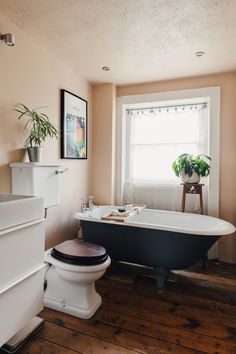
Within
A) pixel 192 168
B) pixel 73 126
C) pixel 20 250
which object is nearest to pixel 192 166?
Result: pixel 192 168

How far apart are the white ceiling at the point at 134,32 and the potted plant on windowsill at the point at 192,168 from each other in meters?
1.09

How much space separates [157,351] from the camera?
58.9 inches

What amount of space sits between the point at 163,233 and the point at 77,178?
140 centimetres

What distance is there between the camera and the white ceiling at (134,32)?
1.74 meters

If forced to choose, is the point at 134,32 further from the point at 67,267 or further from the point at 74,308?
the point at 74,308

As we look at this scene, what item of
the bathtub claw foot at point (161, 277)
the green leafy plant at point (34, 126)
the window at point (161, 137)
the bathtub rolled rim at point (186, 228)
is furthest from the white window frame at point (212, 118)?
the green leafy plant at point (34, 126)

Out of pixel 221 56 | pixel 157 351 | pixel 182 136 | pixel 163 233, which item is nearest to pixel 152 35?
pixel 221 56

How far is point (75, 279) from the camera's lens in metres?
1.80

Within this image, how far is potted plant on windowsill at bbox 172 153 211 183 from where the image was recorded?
2.79 meters

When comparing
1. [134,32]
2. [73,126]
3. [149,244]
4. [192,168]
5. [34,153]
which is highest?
[134,32]

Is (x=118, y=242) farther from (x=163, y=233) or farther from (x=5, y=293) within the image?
(x=5, y=293)

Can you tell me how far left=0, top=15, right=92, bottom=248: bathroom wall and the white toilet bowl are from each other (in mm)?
612

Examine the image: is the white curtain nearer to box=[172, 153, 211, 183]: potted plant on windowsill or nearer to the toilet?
box=[172, 153, 211, 183]: potted plant on windowsill

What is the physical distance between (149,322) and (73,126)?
7.30ft
